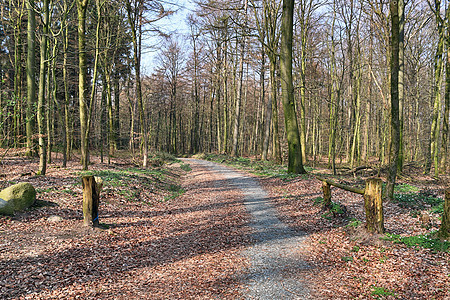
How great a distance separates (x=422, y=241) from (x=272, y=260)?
3.09 meters

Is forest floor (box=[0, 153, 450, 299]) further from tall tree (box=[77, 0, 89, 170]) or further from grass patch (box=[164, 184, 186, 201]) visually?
tall tree (box=[77, 0, 89, 170])

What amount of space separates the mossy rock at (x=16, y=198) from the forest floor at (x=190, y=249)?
0.68 ft

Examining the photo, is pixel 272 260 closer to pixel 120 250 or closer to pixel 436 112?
pixel 120 250

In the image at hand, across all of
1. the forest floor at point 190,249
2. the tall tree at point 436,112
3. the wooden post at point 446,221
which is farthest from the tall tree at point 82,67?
the tall tree at point 436,112

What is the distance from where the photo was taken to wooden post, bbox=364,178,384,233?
6062 millimetres

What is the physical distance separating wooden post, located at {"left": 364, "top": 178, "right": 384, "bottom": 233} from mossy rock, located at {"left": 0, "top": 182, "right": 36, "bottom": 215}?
8669 mm

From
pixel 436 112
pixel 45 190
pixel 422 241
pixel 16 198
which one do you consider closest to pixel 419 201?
pixel 422 241

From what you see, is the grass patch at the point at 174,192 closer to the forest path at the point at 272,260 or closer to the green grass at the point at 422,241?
the forest path at the point at 272,260

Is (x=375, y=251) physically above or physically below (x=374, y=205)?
below

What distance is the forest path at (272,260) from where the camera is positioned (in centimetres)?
451

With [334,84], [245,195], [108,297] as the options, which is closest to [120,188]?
[245,195]

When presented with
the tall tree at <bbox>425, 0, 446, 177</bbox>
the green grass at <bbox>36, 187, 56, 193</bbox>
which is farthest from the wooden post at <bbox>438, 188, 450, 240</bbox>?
the tall tree at <bbox>425, 0, 446, 177</bbox>

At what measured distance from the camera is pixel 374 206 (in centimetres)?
611

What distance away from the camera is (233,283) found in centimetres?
477
